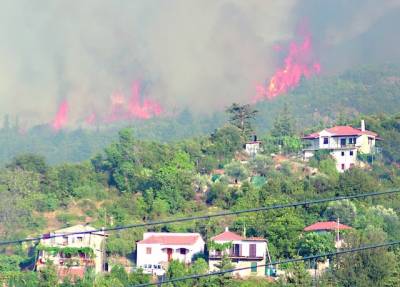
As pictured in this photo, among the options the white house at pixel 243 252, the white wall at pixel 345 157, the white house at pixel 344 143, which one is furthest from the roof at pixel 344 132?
the white house at pixel 243 252

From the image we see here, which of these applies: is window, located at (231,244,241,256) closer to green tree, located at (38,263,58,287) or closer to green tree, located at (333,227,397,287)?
green tree, located at (333,227,397,287)

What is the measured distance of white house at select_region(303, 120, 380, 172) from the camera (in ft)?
302

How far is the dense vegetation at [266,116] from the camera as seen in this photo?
158 meters

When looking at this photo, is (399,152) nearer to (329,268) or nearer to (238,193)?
(238,193)

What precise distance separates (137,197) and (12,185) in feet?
27.2

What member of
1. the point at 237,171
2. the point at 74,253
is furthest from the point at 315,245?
the point at 237,171

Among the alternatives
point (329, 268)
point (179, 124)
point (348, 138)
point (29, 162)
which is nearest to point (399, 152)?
point (348, 138)

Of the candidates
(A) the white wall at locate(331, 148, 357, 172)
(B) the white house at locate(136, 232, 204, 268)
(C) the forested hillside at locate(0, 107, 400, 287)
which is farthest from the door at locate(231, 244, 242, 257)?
(A) the white wall at locate(331, 148, 357, 172)

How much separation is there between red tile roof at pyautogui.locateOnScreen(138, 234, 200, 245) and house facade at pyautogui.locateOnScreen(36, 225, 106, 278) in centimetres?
237

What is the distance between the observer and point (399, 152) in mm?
92750

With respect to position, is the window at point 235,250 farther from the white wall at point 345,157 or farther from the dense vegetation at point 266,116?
the dense vegetation at point 266,116

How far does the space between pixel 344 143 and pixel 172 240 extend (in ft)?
79.4

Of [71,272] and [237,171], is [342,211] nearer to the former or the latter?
[237,171]

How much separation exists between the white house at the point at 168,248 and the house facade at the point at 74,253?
213cm
